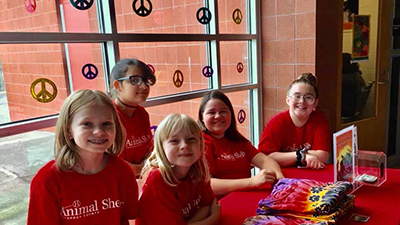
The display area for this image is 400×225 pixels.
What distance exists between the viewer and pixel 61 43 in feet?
Answer: 6.43

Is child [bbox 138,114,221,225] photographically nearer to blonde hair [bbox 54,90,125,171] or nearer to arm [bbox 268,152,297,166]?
blonde hair [bbox 54,90,125,171]

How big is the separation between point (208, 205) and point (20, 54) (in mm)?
1318

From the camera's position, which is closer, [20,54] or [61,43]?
[20,54]

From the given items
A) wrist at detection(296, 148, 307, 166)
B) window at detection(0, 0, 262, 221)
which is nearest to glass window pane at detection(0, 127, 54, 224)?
window at detection(0, 0, 262, 221)

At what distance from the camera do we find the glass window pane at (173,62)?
248 centimetres

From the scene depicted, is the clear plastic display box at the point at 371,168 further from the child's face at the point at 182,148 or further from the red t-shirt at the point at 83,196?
the red t-shirt at the point at 83,196

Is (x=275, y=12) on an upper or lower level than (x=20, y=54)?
upper

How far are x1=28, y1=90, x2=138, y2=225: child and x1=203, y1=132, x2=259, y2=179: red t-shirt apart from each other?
0.60 metres

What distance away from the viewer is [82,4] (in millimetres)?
2012

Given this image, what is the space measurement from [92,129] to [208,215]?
553 mm

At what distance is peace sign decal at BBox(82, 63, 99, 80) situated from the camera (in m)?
2.05

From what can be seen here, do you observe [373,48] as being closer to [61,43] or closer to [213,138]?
[213,138]

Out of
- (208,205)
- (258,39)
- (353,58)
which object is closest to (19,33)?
(208,205)

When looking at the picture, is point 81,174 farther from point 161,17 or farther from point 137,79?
point 161,17
